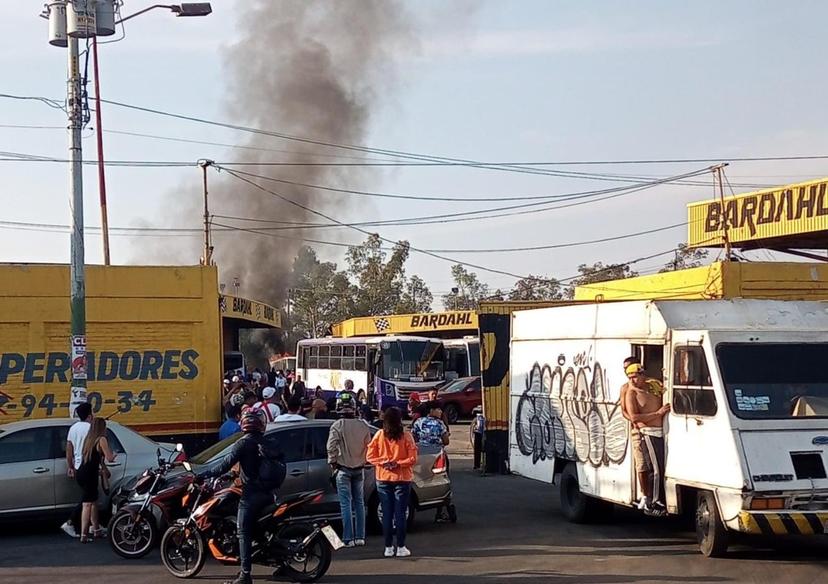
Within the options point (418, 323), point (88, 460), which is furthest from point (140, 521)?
point (418, 323)

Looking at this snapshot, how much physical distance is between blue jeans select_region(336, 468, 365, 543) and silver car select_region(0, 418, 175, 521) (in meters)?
3.31

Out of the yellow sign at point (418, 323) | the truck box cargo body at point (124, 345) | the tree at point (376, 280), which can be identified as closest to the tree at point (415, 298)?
the tree at point (376, 280)

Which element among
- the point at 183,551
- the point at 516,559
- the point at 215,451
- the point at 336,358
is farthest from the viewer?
the point at 336,358

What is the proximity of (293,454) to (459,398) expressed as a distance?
24.1 meters

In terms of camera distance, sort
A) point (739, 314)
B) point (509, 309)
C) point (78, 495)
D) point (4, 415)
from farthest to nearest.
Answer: point (509, 309)
point (4, 415)
point (78, 495)
point (739, 314)

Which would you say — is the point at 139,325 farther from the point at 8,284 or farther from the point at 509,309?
Result: the point at 509,309

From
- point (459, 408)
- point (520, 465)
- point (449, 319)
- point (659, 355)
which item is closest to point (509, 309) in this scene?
point (520, 465)

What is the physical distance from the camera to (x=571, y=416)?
44.5 ft

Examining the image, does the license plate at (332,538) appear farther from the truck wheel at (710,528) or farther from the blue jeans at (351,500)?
the truck wheel at (710,528)

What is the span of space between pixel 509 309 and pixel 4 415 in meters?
9.77

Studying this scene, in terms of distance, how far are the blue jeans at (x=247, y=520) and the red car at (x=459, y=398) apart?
26.8 metres

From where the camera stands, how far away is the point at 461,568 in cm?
1052

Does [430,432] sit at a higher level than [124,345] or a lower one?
lower

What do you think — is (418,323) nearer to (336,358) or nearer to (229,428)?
(336,358)
